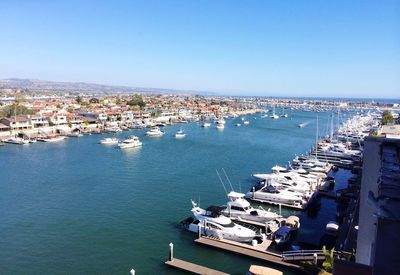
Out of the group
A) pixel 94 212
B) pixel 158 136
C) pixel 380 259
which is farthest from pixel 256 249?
pixel 158 136

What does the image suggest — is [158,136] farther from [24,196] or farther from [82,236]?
[82,236]

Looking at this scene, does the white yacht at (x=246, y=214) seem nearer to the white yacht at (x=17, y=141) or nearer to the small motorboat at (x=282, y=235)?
the small motorboat at (x=282, y=235)

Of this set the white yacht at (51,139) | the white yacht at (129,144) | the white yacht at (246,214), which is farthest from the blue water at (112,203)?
the white yacht at (51,139)

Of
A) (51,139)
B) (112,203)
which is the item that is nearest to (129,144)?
(51,139)

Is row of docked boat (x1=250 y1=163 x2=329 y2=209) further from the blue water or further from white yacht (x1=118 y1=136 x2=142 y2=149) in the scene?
white yacht (x1=118 y1=136 x2=142 y2=149)

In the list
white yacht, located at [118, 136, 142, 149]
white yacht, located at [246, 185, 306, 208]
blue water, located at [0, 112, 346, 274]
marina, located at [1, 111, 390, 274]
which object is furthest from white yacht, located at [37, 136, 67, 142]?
white yacht, located at [246, 185, 306, 208]
